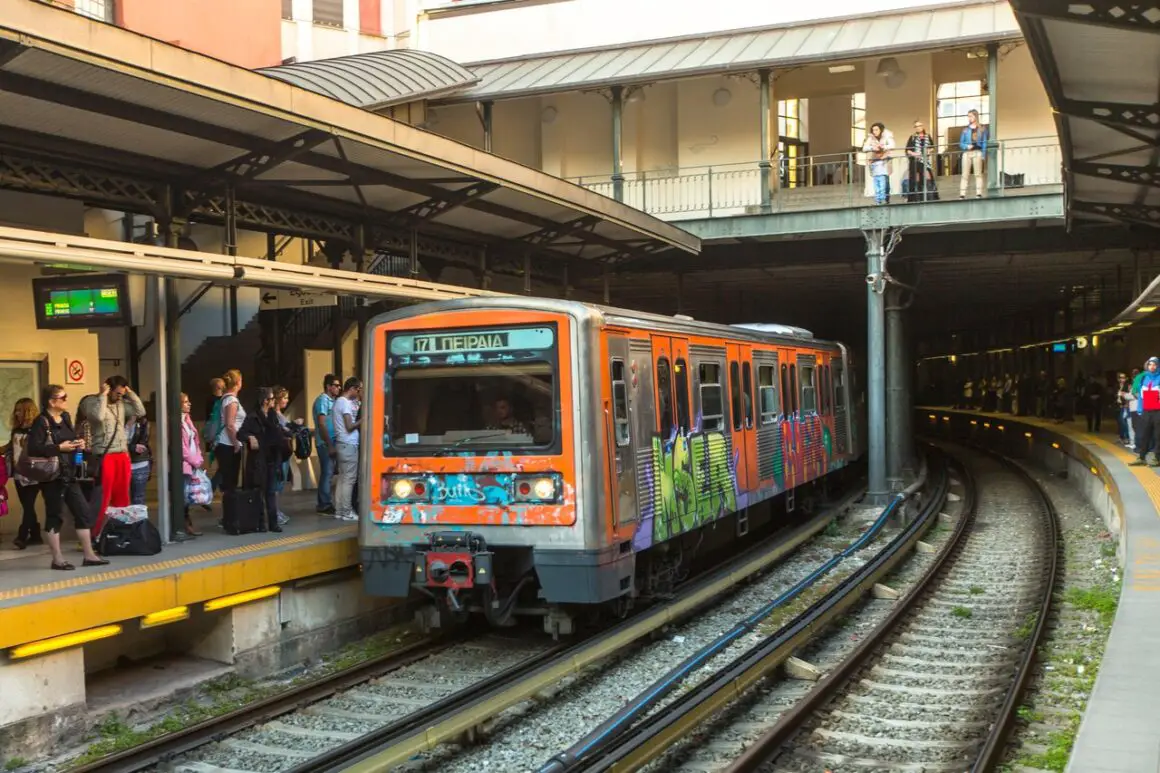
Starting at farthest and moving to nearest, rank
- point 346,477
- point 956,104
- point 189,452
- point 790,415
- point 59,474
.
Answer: point 956,104 → point 790,415 → point 346,477 → point 189,452 → point 59,474

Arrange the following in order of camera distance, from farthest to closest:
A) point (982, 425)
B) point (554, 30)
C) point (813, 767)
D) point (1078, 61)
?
1. point (982, 425)
2. point (554, 30)
3. point (1078, 61)
4. point (813, 767)

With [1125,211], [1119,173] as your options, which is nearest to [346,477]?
[1119,173]

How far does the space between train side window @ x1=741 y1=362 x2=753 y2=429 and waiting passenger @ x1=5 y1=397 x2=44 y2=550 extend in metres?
7.20

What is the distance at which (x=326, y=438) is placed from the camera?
1188cm

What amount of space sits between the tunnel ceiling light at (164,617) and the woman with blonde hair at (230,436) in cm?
243

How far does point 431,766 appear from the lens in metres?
6.72

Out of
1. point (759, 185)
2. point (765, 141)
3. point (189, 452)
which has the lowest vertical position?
point (189, 452)

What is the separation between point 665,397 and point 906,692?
3.38 meters

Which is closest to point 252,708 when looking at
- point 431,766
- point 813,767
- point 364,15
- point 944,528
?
point 431,766

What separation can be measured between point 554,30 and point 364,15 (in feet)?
20.8

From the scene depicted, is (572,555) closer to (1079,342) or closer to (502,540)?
(502,540)

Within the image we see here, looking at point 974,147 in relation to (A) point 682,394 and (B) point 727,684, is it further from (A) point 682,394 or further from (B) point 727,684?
(B) point 727,684

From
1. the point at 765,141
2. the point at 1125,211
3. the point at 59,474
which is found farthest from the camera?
the point at 765,141

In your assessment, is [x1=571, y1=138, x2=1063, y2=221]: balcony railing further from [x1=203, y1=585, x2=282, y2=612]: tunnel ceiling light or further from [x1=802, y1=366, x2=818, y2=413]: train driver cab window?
[x1=203, y1=585, x2=282, y2=612]: tunnel ceiling light
